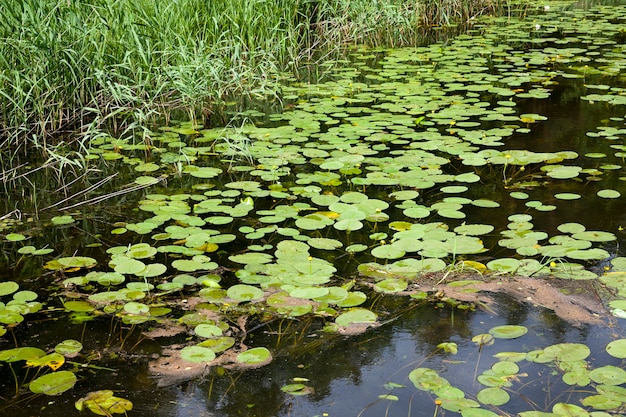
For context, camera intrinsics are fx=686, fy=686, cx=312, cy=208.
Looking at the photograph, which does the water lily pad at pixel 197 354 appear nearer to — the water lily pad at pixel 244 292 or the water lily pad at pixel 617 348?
the water lily pad at pixel 244 292

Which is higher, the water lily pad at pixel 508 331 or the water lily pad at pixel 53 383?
the water lily pad at pixel 53 383

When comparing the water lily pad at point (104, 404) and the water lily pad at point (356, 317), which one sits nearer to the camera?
the water lily pad at point (104, 404)

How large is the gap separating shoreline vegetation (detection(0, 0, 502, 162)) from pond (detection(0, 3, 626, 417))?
12.2 inches

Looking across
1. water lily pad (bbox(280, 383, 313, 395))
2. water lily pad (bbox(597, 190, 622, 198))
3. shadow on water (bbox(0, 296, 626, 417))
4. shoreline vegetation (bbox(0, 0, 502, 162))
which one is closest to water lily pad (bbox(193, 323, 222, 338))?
shadow on water (bbox(0, 296, 626, 417))

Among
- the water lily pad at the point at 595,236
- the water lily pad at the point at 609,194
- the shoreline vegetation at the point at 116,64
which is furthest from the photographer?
the shoreline vegetation at the point at 116,64

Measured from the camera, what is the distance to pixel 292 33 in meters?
5.98

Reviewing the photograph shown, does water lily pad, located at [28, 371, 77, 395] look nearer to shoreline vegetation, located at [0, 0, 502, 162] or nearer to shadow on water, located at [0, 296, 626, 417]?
shadow on water, located at [0, 296, 626, 417]

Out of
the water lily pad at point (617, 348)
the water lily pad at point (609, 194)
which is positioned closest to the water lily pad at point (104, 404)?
the water lily pad at point (617, 348)

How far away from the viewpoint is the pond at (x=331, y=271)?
193cm

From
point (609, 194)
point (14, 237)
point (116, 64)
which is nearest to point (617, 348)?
point (609, 194)

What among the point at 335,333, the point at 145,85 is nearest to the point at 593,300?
the point at 335,333

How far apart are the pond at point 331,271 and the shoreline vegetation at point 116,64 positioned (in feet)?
1.01

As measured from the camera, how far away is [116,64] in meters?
4.28

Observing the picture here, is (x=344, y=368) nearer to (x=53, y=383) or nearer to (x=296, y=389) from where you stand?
(x=296, y=389)
